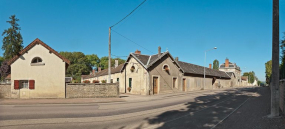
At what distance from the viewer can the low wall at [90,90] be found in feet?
64.0

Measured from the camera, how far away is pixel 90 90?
20.0 metres

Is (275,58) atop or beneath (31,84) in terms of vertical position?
atop

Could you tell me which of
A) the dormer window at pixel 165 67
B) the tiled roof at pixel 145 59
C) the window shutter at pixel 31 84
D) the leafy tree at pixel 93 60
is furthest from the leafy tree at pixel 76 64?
the window shutter at pixel 31 84

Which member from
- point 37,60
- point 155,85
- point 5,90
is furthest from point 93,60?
point 5,90

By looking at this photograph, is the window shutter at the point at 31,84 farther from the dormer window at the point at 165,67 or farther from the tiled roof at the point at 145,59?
the dormer window at the point at 165,67

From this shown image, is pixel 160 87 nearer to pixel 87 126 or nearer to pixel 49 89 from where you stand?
pixel 49 89

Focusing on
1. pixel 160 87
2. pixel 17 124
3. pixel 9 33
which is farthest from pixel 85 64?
pixel 17 124

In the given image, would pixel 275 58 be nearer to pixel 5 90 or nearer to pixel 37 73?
pixel 37 73

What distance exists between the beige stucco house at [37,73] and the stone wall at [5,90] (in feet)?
1.19

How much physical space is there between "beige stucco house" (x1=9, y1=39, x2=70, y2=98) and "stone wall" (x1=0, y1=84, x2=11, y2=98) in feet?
1.19

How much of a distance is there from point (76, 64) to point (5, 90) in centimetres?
5870

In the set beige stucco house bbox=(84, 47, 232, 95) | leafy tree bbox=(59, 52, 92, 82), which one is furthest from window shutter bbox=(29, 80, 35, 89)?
leafy tree bbox=(59, 52, 92, 82)

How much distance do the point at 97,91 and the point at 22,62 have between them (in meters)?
7.85

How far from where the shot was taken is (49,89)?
19.0m
